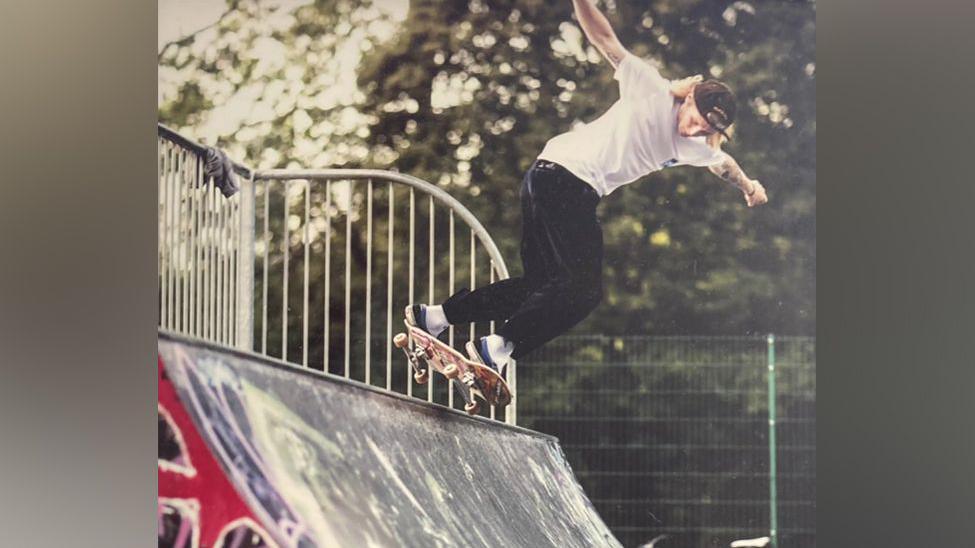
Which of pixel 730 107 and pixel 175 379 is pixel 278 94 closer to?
pixel 175 379

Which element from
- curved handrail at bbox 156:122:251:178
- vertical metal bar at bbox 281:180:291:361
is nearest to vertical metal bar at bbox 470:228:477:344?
vertical metal bar at bbox 281:180:291:361

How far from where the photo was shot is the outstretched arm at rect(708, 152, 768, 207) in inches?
105

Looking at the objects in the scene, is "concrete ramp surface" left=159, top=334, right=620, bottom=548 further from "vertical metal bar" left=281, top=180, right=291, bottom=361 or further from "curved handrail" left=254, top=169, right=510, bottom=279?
"curved handrail" left=254, top=169, right=510, bottom=279

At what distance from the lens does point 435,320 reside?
263cm

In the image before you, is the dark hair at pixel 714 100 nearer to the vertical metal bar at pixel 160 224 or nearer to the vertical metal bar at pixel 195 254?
the vertical metal bar at pixel 195 254

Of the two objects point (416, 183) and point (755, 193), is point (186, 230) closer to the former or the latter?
point (416, 183)

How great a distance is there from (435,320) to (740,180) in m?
1.13

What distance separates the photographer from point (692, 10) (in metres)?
2.68

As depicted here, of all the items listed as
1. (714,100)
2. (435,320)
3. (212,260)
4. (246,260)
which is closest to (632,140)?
(714,100)

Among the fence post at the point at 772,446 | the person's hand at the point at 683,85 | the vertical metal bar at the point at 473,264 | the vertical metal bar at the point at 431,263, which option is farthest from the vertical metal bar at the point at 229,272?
the fence post at the point at 772,446

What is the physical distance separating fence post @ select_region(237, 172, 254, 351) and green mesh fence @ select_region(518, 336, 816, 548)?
92 centimetres

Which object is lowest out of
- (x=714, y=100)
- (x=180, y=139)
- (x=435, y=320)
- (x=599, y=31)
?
(x=435, y=320)

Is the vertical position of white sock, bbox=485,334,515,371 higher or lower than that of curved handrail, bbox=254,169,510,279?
lower
